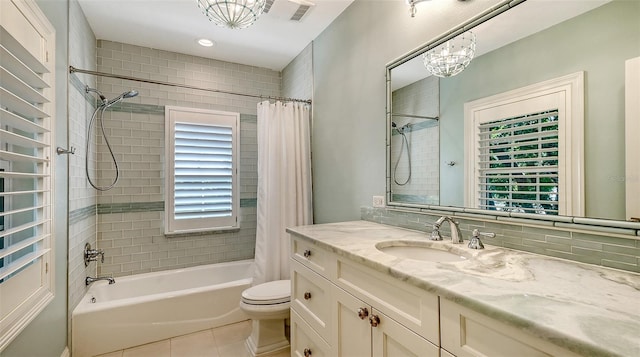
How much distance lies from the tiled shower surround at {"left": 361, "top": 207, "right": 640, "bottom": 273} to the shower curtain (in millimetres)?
1504

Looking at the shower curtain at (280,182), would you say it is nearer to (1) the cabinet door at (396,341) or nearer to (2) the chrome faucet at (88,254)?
(2) the chrome faucet at (88,254)

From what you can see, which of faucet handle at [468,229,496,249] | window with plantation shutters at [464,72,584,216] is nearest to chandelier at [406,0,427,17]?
window with plantation shutters at [464,72,584,216]

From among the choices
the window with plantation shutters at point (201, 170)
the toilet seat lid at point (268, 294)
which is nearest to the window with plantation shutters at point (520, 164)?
the toilet seat lid at point (268, 294)

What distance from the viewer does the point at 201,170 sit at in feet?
10.4

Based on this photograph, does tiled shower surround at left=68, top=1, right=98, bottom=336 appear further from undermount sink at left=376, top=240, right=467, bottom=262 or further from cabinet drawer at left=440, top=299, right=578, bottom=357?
cabinet drawer at left=440, top=299, right=578, bottom=357

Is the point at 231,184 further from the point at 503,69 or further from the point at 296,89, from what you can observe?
the point at 503,69

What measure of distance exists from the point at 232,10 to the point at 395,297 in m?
1.65

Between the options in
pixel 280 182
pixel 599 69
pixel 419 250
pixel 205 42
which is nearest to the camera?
pixel 599 69

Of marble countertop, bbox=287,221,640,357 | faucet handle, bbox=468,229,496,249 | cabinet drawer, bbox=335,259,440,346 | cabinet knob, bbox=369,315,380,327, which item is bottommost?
cabinet knob, bbox=369,315,380,327

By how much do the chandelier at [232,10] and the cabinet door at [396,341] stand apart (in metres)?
1.65

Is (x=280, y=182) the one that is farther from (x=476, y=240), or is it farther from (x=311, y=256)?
(x=476, y=240)

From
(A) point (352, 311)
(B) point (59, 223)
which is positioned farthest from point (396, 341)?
(B) point (59, 223)

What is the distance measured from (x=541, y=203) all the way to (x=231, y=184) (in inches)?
114

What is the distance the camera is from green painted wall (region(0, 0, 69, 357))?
5.29 ft
